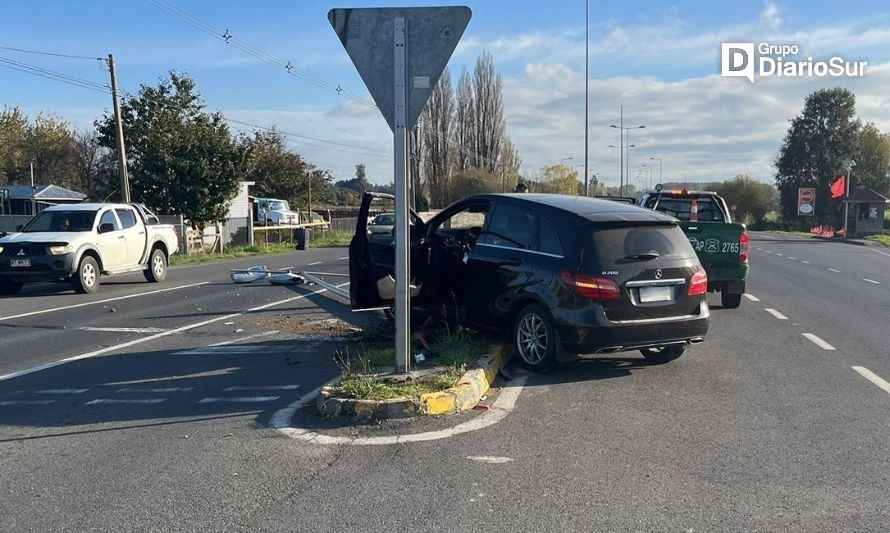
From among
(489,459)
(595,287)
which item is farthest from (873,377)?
(489,459)

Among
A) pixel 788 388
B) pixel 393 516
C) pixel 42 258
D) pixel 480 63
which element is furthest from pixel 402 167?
pixel 480 63

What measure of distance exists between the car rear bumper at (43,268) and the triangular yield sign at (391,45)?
10943 mm

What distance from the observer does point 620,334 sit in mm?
7418

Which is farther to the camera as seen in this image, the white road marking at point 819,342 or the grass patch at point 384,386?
the white road marking at point 819,342

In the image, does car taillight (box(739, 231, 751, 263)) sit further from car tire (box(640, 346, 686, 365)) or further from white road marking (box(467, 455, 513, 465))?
white road marking (box(467, 455, 513, 465))

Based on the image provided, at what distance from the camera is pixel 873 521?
14.2 ft

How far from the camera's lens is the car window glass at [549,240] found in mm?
7755

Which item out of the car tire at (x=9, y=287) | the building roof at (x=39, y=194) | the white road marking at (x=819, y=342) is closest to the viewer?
the white road marking at (x=819, y=342)

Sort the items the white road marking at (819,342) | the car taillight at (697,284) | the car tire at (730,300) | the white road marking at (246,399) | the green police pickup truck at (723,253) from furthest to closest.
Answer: the car tire at (730,300) < the green police pickup truck at (723,253) < the white road marking at (819,342) < the car taillight at (697,284) < the white road marking at (246,399)

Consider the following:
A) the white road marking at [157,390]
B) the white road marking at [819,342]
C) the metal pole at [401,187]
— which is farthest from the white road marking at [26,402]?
the white road marking at [819,342]

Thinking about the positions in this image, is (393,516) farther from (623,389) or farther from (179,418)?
(623,389)

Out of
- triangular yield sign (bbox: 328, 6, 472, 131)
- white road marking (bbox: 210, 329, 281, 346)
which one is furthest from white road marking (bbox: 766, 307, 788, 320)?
triangular yield sign (bbox: 328, 6, 472, 131)

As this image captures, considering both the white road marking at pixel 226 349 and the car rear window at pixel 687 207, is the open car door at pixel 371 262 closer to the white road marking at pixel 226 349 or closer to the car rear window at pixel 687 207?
the white road marking at pixel 226 349

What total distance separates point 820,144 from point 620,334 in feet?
268
